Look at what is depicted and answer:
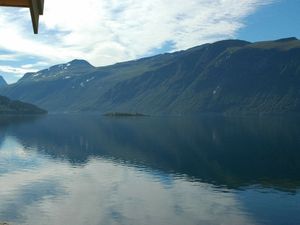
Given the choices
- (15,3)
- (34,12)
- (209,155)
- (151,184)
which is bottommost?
(151,184)

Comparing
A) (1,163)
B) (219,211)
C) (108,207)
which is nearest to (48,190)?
(108,207)

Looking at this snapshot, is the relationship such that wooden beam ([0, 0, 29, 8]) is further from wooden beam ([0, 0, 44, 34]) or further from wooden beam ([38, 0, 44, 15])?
wooden beam ([38, 0, 44, 15])

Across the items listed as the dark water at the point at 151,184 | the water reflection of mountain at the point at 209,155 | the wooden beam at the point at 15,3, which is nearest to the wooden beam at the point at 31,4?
the wooden beam at the point at 15,3

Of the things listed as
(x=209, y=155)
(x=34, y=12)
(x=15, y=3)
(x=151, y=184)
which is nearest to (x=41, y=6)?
(x=34, y=12)

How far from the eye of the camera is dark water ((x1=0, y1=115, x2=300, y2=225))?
68688mm

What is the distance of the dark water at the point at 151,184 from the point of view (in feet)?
225

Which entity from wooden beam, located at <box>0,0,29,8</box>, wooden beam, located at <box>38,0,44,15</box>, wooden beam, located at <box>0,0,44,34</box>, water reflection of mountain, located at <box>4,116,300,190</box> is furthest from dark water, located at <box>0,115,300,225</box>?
wooden beam, located at <box>0,0,29,8</box>

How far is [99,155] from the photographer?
501ft

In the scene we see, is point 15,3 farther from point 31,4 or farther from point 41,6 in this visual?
point 41,6

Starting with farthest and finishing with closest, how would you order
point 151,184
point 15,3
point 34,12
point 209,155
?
point 209,155, point 151,184, point 34,12, point 15,3

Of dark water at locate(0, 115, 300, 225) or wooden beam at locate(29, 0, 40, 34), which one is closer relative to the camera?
wooden beam at locate(29, 0, 40, 34)

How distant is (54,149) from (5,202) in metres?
91.7

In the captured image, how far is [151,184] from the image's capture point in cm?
9469

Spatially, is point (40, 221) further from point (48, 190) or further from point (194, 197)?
point (194, 197)
